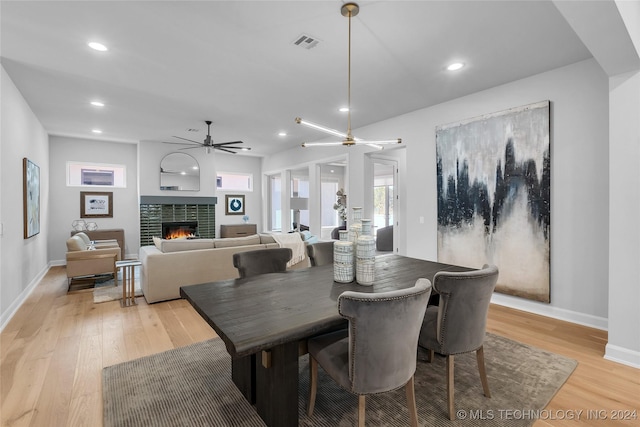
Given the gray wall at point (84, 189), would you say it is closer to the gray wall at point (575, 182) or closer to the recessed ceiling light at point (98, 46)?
the recessed ceiling light at point (98, 46)

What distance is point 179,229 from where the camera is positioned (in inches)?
295

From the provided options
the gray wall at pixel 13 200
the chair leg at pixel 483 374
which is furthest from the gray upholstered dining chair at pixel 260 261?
the gray wall at pixel 13 200

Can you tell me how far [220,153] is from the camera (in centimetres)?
851

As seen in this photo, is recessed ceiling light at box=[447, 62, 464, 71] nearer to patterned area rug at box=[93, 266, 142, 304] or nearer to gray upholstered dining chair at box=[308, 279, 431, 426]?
A: gray upholstered dining chair at box=[308, 279, 431, 426]

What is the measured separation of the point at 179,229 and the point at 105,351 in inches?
203

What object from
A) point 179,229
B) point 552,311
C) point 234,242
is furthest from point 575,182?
point 179,229

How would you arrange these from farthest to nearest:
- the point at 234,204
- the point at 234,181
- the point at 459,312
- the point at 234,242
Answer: the point at 234,181 < the point at 234,204 < the point at 234,242 < the point at 459,312

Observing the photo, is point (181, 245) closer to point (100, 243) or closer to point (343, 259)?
point (343, 259)

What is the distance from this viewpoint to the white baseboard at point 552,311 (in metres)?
3.05

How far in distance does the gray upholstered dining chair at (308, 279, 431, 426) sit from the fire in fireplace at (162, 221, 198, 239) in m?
6.55

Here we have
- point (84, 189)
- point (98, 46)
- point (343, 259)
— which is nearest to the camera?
point (343, 259)

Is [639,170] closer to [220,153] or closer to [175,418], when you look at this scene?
[175,418]

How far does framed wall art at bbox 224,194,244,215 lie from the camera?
28.4ft

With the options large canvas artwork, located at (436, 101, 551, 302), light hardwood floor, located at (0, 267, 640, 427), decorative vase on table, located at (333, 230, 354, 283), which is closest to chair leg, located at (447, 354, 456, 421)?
light hardwood floor, located at (0, 267, 640, 427)
